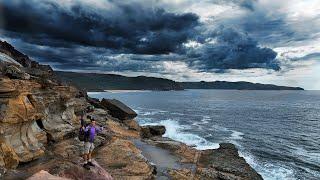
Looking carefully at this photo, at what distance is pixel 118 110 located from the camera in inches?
1930

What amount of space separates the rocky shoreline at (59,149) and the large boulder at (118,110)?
11995 mm

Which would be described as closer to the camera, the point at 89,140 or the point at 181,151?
the point at 89,140

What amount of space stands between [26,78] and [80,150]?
596cm

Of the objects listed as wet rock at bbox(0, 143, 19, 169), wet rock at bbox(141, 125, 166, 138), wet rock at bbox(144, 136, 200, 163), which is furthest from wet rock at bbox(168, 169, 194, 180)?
wet rock at bbox(141, 125, 166, 138)

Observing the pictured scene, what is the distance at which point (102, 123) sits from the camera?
126ft

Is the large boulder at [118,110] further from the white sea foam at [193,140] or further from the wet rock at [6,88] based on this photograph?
the wet rock at [6,88]

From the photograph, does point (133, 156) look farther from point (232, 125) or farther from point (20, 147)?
point (232, 125)

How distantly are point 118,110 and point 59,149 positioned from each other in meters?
25.4

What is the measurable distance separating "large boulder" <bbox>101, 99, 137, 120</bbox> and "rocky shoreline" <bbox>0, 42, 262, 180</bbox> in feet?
39.4

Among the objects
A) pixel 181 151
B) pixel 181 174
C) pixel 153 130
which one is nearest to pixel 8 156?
pixel 181 174

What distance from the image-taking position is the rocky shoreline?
729 inches

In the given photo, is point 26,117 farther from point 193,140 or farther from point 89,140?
point 193,140

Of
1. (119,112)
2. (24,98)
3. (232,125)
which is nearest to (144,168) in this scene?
(24,98)

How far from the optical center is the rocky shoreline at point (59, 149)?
1852cm
